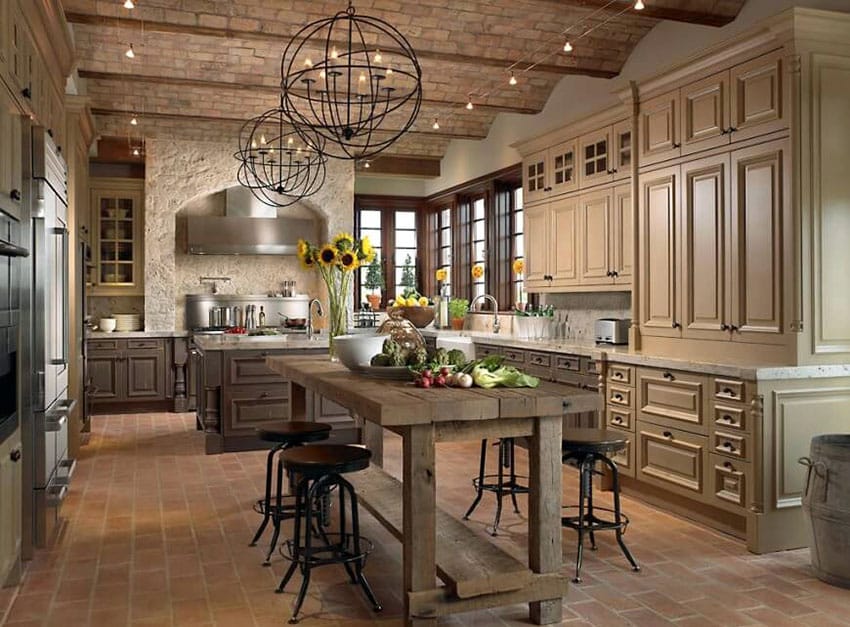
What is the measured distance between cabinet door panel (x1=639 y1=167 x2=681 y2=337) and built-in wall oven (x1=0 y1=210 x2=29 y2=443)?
3586 mm

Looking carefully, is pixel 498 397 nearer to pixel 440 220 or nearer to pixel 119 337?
pixel 119 337

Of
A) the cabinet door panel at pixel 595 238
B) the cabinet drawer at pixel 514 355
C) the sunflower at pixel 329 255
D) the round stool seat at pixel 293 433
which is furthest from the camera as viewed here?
the cabinet drawer at pixel 514 355

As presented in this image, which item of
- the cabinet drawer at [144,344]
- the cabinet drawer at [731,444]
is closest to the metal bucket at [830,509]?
the cabinet drawer at [731,444]

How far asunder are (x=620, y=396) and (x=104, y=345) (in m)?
6.11

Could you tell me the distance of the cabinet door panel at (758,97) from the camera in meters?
4.05

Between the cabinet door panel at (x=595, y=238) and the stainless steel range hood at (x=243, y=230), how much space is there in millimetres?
4479

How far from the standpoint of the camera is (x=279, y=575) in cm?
362

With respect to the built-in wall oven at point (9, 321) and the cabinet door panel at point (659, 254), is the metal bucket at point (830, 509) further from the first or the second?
the built-in wall oven at point (9, 321)

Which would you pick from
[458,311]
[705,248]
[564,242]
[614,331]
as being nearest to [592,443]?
[705,248]

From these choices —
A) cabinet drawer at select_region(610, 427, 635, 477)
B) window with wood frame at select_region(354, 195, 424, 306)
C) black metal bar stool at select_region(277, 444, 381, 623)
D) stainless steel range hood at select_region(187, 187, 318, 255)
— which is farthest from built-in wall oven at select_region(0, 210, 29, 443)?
window with wood frame at select_region(354, 195, 424, 306)

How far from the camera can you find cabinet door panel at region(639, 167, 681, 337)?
4.84m

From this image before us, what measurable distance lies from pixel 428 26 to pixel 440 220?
432 centimetres

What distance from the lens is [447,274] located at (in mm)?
10016

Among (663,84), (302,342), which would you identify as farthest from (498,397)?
(302,342)
